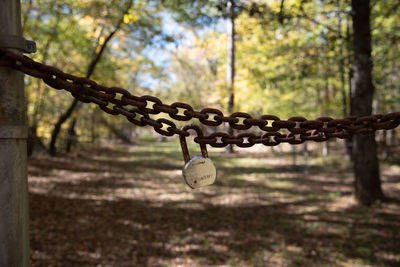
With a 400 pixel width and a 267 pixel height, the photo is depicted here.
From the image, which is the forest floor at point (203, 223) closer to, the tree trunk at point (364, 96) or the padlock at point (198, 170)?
the tree trunk at point (364, 96)

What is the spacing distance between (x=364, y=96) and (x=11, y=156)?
282 inches

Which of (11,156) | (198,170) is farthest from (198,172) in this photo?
(11,156)

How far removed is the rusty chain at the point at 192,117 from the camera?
1153 millimetres

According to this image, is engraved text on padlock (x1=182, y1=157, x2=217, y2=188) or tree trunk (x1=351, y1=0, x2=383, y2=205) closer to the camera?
engraved text on padlock (x1=182, y1=157, x2=217, y2=188)

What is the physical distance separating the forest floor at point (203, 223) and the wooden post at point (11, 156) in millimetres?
3202

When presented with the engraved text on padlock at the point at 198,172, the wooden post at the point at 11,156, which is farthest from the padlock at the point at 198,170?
the wooden post at the point at 11,156

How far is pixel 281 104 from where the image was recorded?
13.5 meters

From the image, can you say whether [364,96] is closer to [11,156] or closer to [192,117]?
[192,117]

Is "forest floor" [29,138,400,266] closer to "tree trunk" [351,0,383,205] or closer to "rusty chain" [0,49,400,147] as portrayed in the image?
"tree trunk" [351,0,383,205]

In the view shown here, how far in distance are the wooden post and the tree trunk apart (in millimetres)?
6914

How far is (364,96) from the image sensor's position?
6.64m

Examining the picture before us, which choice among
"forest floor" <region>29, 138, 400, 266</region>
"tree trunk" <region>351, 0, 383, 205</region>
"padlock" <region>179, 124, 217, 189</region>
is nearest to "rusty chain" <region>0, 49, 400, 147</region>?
"padlock" <region>179, 124, 217, 189</region>

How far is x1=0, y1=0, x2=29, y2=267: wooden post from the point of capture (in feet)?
3.53

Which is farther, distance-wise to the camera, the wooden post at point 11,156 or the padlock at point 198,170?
the padlock at point 198,170
